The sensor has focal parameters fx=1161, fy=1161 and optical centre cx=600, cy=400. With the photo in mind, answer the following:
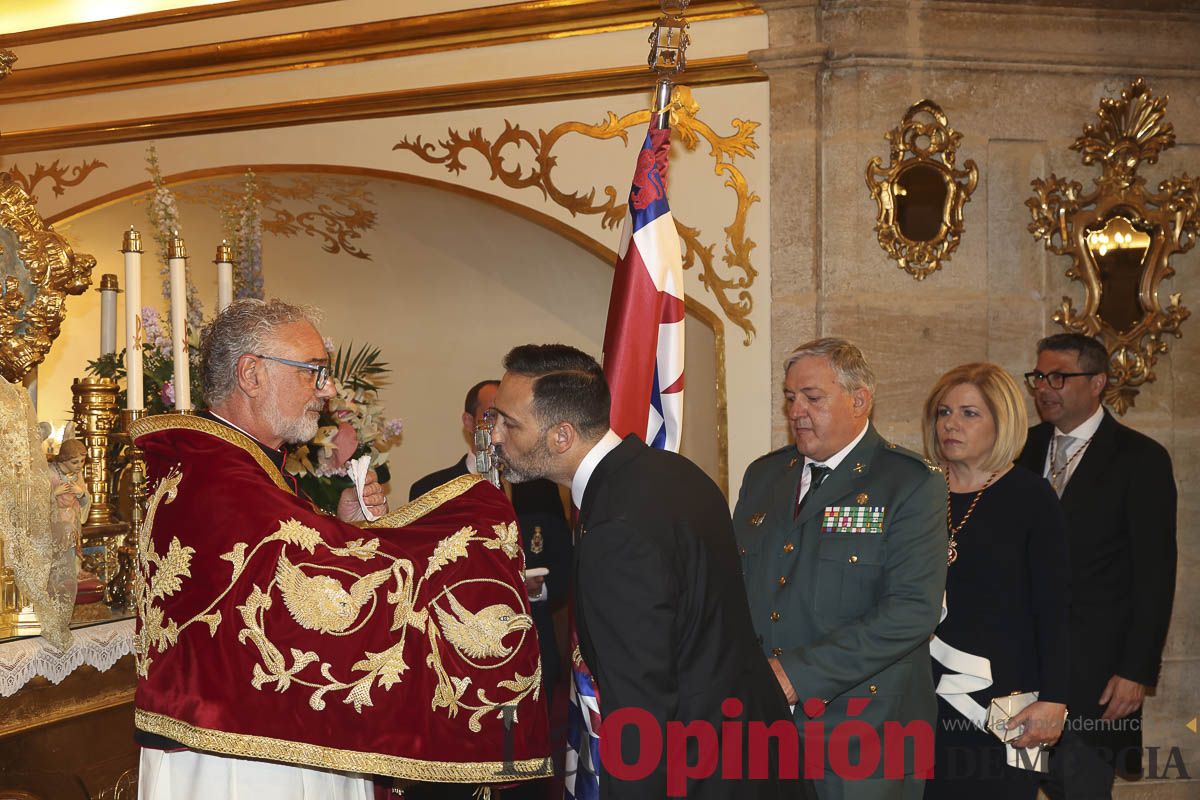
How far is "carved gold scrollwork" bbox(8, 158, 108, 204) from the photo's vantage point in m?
5.87

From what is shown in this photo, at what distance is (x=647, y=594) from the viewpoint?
6.57 feet

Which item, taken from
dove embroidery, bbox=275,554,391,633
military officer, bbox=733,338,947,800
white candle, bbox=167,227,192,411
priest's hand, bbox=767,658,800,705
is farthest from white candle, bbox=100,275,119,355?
priest's hand, bbox=767,658,800,705

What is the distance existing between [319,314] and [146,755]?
3.42 ft

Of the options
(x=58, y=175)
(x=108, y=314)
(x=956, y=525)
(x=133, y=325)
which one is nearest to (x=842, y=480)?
(x=956, y=525)

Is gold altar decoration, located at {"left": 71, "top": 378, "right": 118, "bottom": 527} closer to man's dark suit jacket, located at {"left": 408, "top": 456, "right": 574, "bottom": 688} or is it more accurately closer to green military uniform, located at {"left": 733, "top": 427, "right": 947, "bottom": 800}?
man's dark suit jacket, located at {"left": 408, "top": 456, "right": 574, "bottom": 688}

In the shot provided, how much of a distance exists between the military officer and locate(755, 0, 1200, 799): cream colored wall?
65.9 inches

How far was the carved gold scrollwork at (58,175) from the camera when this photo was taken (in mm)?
5867

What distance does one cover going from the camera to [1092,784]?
13.2ft

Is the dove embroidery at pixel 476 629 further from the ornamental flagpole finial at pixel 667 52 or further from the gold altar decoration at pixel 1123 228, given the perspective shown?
the gold altar decoration at pixel 1123 228

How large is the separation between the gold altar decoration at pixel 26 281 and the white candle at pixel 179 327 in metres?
0.47

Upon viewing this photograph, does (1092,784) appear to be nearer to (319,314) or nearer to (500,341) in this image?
(319,314)

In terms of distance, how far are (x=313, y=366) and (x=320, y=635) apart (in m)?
0.62

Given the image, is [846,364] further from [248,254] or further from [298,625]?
[248,254]

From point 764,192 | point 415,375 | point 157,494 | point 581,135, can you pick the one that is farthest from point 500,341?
point 157,494
